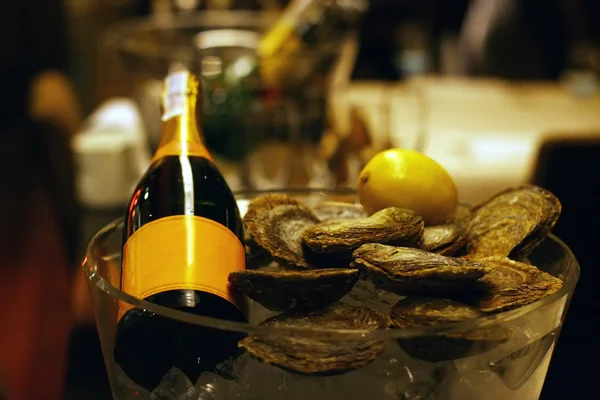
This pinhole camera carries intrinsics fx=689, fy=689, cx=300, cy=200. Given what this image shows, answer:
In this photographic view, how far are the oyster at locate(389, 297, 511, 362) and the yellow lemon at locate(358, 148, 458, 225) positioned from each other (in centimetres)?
14

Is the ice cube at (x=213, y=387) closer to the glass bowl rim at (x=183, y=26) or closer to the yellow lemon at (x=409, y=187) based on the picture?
the yellow lemon at (x=409, y=187)

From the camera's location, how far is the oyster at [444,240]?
17.5 inches

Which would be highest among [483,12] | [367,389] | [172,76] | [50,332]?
[483,12]

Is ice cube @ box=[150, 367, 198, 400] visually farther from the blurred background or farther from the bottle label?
the blurred background

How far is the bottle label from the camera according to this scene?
1.36 feet

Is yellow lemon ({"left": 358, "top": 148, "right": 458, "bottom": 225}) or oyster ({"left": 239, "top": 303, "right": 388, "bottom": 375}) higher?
yellow lemon ({"left": 358, "top": 148, "right": 458, "bottom": 225})

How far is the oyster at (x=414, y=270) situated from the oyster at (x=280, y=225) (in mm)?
55

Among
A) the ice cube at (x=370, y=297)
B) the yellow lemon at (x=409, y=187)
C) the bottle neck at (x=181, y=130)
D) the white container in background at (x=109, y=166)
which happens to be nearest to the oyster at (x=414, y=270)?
the ice cube at (x=370, y=297)

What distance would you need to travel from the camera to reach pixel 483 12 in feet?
8.25

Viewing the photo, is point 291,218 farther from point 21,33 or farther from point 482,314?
point 21,33

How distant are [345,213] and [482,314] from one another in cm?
20

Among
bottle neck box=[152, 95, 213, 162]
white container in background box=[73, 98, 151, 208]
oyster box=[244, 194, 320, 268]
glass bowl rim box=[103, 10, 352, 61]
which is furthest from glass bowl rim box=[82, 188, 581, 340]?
white container in background box=[73, 98, 151, 208]

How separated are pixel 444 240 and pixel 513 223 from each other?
0.17ft

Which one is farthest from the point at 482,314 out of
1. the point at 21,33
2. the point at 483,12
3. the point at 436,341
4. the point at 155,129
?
the point at 21,33
